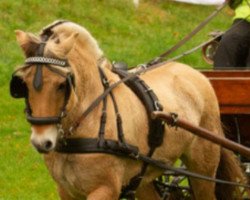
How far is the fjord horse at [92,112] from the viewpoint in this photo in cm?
524

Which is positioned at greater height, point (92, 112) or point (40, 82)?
point (40, 82)

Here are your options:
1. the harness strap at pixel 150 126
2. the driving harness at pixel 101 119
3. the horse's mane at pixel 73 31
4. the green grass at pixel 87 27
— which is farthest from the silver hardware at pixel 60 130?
the green grass at pixel 87 27

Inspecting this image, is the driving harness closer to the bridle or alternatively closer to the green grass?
the bridle

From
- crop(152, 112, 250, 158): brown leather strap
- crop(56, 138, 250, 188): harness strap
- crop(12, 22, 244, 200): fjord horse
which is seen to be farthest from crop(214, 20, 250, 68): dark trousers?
crop(56, 138, 250, 188): harness strap

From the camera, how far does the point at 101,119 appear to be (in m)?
5.66

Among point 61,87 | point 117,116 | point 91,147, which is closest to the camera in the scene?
point 61,87

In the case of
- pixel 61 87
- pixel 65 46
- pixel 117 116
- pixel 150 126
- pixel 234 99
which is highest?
pixel 65 46

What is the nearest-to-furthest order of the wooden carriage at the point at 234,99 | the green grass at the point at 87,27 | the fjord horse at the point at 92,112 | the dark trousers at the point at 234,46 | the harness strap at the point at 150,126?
1. the fjord horse at the point at 92,112
2. the harness strap at the point at 150,126
3. the wooden carriage at the point at 234,99
4. the dark trousers at the point at 234,46
5. the green grass at the point at 87,27

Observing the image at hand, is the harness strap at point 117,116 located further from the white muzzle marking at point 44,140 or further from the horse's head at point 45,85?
the white muzzle marking at point 44,140

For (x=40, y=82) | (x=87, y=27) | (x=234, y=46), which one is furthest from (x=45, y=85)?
(x=87, y=27)

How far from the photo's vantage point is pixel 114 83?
589cm

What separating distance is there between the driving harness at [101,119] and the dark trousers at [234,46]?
1.82 meters

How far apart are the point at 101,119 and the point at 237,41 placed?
2.54 meters

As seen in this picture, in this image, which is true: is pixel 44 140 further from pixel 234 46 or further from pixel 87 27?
pixel 87 27
